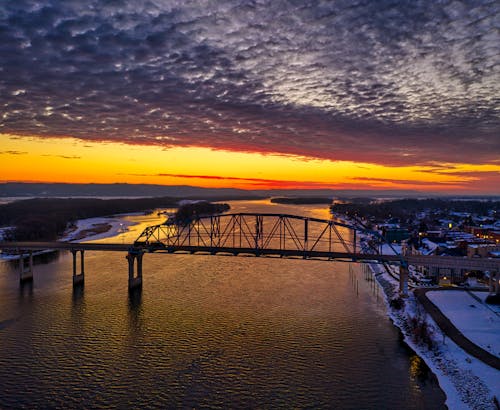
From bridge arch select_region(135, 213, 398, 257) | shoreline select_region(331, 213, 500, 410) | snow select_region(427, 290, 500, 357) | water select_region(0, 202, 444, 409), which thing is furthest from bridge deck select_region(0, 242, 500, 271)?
shoreline select_region(331, 213, 500, 410)

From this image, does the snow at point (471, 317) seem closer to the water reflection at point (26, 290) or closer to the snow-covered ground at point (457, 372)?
the snow-covered ground at point (457, 372)

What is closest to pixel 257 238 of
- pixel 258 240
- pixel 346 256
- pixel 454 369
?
pixel 346 256

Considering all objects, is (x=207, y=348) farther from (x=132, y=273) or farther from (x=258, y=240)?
(x=258, y=240)

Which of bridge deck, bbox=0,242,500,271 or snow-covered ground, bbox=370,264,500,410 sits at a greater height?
bridge deck, bbox=0,242,500,271

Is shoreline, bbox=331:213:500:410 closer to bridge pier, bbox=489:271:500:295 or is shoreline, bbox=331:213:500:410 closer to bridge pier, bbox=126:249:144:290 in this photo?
bridge pier, bbox=489:271:500:295

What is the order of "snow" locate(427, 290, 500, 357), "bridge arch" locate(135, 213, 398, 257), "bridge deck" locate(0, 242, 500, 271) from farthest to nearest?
"bridge arch" locate(135, 213, 398, 257) < "bridge deck" locate(0, 242, 500, 271) < "snow" locate(427, 290, 500, 357)

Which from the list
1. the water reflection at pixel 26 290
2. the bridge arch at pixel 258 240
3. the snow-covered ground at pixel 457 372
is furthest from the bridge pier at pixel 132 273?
the snow-covered ground at pixel 457 372

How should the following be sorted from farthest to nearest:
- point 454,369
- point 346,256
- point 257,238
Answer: point 257,238 → point 346,256 → point 454,369
